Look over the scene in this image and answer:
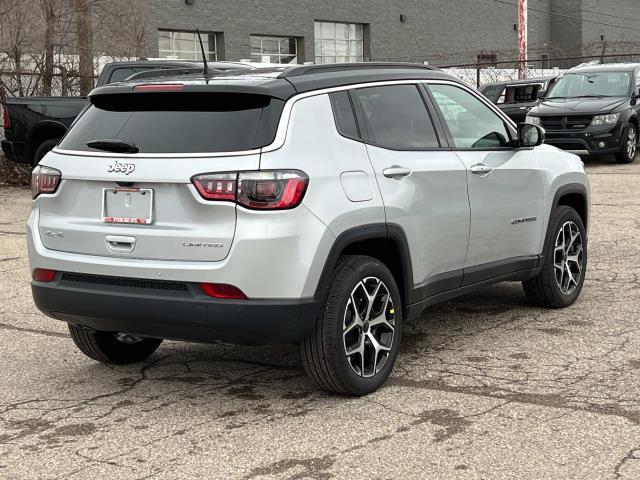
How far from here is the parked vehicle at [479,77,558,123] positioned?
856 inches

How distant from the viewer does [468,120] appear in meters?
6.62

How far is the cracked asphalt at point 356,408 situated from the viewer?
4449 mm

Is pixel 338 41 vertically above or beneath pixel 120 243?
above

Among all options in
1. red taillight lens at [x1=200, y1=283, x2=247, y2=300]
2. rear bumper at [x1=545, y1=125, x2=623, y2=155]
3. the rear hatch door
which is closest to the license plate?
the rear hatch door

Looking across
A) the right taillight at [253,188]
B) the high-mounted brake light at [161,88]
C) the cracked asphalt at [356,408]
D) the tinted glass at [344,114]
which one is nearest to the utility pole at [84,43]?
the cracked asphalt at [356,408]

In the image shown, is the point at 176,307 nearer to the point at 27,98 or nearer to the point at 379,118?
the point at 379,118

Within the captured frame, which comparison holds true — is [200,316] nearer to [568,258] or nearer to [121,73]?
[568,258]

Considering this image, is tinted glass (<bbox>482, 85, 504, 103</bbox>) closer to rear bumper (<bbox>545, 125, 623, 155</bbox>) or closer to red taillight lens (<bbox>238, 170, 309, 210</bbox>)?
rear bumper (<bbox>545, 125, 623, 155</bbox>)

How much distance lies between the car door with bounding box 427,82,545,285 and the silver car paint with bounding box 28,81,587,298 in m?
A: 0.55

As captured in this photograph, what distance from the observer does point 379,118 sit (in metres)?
5.81

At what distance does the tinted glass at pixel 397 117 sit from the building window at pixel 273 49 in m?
36.9

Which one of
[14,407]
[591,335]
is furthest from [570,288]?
[14,407]

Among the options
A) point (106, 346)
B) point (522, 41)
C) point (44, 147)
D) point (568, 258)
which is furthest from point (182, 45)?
point (106, 346)

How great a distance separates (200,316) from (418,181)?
1565 millimetres
